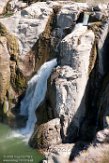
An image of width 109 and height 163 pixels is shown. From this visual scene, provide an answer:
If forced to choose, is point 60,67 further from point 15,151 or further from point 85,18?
point 15,151

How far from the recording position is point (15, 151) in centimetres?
2934

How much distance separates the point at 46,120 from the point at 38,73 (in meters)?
5.58

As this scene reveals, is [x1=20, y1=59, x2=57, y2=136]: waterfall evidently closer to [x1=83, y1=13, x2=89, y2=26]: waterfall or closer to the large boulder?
the large boulder

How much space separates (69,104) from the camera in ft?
100

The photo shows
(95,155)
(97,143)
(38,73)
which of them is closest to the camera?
(95,155)

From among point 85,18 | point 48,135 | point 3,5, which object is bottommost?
point 48,135

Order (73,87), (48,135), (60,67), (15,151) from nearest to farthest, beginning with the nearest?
1. (15,151)
2. (48,135)
3. (73,87)
4. (60,67)

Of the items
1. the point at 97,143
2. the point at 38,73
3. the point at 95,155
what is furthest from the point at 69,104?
the point at 95,155

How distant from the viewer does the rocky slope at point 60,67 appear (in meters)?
30.2

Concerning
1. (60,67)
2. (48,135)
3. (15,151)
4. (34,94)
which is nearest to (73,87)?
(60,67)

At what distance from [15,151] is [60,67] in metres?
6.77

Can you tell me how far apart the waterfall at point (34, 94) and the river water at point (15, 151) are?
142cm

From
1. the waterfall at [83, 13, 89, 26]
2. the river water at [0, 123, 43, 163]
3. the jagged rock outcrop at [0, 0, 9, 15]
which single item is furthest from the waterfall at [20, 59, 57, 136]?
the jagged rock outcrop at [0, 0, 9, 15]

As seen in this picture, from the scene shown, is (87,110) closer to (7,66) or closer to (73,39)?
(73,39)
